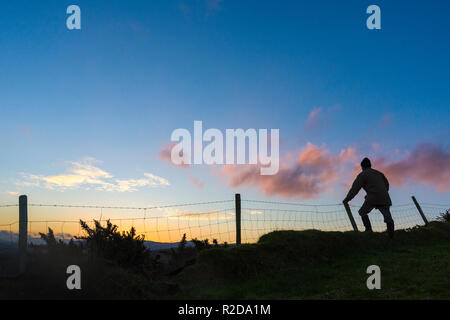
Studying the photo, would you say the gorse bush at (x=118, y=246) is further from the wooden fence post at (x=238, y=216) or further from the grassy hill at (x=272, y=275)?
the wooden fence post at (x=238, y=216)

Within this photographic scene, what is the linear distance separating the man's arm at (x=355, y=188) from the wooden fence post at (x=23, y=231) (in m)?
10.0

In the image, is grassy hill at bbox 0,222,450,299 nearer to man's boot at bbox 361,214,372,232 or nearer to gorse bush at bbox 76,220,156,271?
gorse bush at bbox 76,220,156,271

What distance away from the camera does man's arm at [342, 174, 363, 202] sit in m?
13.4

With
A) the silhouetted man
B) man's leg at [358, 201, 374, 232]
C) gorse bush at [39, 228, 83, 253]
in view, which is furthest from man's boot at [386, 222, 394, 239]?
gorse bush at [39, 228, 83, 253]

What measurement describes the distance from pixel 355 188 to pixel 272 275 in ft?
20.0

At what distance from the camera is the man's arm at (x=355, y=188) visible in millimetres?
13352

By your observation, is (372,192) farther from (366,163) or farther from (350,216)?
(350,216)

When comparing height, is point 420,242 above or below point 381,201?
below

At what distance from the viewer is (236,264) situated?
8.75 metres

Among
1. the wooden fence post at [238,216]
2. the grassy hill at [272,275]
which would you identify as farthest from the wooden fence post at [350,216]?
the wooden fence post at [238,216]
